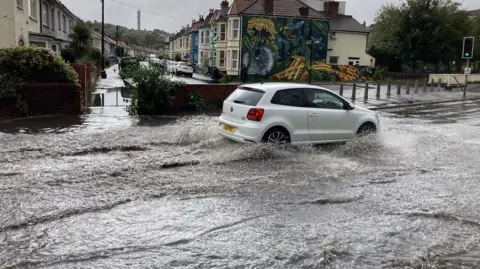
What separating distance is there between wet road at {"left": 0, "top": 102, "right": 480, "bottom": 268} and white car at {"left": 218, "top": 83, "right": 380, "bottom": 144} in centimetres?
31

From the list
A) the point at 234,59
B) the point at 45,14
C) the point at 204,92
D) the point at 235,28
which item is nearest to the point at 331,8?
the point at 235,28

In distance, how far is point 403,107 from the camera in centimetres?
2158

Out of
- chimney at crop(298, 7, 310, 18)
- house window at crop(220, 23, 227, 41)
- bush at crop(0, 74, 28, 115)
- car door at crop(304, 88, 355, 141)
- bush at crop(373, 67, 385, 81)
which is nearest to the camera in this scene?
car door at crop(304, 88, 355, 141)

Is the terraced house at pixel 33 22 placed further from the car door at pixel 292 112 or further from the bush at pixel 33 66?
the car door at pixel 292 112

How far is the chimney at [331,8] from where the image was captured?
4989cm

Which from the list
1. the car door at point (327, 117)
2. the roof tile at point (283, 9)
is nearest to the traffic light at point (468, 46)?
the roof tile at point (283, 9)

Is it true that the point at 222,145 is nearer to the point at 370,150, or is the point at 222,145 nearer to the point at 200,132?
the point at 200,132

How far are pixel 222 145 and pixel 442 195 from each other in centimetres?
454

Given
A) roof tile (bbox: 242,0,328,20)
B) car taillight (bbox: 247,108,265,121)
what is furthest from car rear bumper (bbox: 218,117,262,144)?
roof tile (bbox: 242,0,328,20)

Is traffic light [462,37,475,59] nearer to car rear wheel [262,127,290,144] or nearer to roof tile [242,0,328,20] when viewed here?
roof tile [242,0,328,20]

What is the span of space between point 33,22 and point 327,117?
23552 mm

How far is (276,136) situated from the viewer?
9.12 metres

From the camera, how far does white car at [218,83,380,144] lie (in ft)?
29.4

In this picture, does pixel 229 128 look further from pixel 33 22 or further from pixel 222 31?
pixel 222 31
